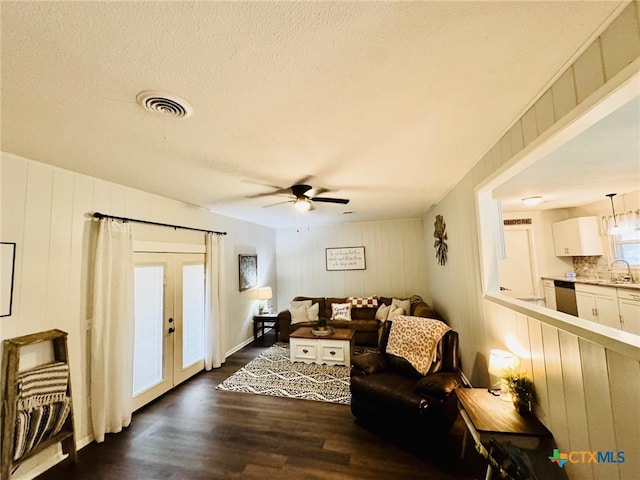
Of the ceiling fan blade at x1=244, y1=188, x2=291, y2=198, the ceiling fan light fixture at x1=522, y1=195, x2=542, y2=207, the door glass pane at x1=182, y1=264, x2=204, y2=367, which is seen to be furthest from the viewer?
the ceiling fan light fixture at x1=522, y1=195, x2=542, y2=207

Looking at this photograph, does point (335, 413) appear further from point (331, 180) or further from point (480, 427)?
point (331, 180)

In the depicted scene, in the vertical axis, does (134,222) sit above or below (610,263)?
above

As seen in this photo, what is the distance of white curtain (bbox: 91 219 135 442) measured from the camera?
2447mm

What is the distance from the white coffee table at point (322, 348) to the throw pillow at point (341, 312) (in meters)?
0.99

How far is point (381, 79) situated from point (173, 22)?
914 millimetres

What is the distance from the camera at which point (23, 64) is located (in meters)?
1.11

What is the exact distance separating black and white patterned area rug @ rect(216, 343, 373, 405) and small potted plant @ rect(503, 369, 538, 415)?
5.90 ft

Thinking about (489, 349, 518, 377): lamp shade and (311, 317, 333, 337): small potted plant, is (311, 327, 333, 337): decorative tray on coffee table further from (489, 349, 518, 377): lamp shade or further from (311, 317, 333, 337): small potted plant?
(489, 349, 518, 377): lamp shade

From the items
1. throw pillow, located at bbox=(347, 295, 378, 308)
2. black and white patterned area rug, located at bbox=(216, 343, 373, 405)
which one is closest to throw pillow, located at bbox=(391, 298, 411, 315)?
throw pillow, located at bbox=(347, 295, 378, 308)

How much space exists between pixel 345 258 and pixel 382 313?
5.35 ft

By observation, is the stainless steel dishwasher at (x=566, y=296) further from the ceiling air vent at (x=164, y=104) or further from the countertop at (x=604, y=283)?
the ceiling air vent at (x=164, y=104)

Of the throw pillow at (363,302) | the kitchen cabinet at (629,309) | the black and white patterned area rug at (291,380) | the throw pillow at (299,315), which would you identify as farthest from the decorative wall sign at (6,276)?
the kitchen cabinet at (629,309)

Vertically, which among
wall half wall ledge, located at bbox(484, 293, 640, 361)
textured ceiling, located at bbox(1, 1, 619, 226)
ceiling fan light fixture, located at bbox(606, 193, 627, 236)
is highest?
textured ceiling, located at bbox(1, 1, 619, 226)

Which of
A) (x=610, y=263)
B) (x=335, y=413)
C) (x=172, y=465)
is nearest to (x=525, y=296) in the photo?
(x=610, y=263)
